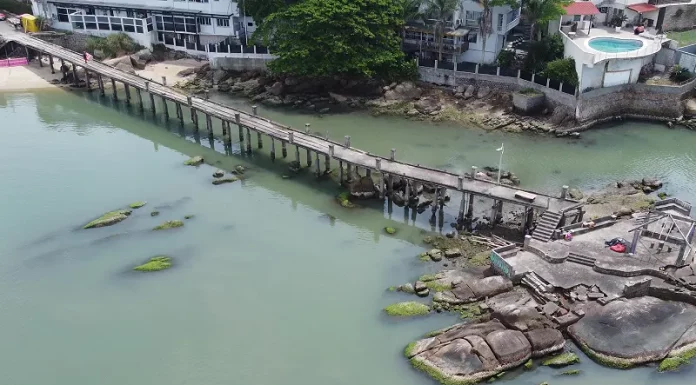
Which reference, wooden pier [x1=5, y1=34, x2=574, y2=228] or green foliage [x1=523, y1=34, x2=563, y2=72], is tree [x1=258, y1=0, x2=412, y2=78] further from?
green foliage [x1=523, y1=34, x2=563, y2=72]

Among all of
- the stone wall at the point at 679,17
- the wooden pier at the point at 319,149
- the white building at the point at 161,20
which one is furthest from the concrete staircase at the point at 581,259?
the white building at the point at 161,20

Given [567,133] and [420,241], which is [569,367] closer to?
[420,241]

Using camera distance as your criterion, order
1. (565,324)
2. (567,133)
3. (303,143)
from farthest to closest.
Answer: (567,133) → (303,143) → (565,324)

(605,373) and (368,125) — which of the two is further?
(368,125)

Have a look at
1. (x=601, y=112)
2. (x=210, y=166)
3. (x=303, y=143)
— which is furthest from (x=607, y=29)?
(x=210, y=166)

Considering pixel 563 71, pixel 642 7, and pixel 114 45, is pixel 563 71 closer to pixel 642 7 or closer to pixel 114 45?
pixel 642 7

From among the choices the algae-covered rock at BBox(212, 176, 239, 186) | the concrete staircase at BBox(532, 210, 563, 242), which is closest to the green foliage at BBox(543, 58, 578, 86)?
the concrete staircase at BBox(532, 210, 563, 242)

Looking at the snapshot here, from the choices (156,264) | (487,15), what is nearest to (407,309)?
(156,264)
